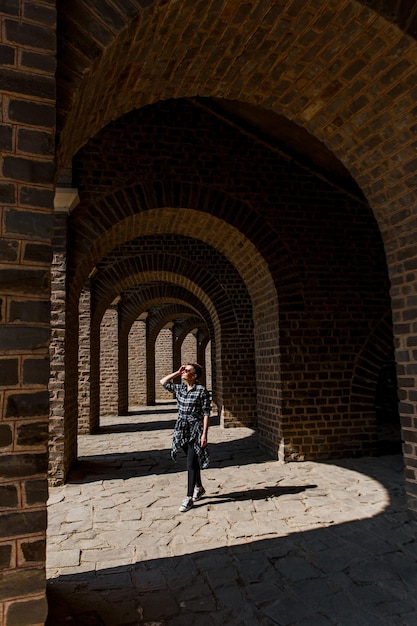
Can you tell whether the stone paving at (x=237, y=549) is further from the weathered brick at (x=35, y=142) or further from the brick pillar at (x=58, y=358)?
the weathered brick at (x=35, y=142)

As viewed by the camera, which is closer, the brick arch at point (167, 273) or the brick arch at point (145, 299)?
the brick arch at point (167, 273)

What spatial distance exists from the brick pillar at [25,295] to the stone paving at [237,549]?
2.86 feet

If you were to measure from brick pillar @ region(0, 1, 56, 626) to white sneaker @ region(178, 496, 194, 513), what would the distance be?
2633mm

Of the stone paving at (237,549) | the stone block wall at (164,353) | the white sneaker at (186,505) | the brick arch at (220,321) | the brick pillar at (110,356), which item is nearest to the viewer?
the stone paving at (237,549)

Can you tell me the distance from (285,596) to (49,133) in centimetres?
288

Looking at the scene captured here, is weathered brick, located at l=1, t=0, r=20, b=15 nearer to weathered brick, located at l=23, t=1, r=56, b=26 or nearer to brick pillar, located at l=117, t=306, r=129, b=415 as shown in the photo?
weathered brick, located at l=23, t=1, r=56, b=26

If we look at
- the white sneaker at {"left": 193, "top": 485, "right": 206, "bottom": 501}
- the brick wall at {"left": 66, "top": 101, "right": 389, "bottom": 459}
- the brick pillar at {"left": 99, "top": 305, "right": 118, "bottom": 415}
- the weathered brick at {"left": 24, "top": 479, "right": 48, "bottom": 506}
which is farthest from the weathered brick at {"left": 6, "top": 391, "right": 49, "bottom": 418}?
the brick pillar at {"left": 99, "top": 305, "right": 118, "bottom": 415}

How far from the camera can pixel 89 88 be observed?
2740mm

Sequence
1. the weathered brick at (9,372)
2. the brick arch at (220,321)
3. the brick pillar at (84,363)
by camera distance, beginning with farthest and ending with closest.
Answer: the brick arch at (220,321)
the brick pillar at (84,363)
the weathered brick at (9,372)

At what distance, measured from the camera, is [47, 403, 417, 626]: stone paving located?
2.53m

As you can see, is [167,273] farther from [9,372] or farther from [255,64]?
[9,372]

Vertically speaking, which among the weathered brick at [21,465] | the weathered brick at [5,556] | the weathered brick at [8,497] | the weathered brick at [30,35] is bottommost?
the weathered brick at [5,556]

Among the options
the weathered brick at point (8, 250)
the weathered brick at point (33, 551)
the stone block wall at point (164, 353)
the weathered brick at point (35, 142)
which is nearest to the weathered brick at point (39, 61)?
the weathered brick at point (35, 142)

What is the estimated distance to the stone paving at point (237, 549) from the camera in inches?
99.7
